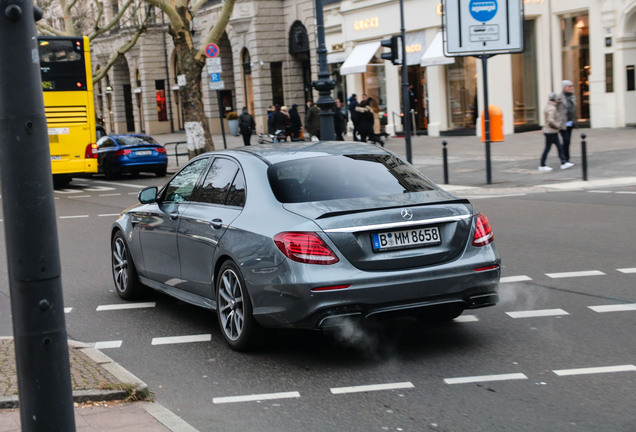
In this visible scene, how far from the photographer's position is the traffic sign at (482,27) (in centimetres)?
1939

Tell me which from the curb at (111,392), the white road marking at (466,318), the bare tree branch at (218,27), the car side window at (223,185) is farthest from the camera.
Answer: the bare tree branch at (218,27)

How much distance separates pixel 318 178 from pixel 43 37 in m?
19.7

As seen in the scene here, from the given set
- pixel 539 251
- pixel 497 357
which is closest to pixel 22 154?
pixel 497 357

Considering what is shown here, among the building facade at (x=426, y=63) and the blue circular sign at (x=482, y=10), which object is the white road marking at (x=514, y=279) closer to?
the blue circular sign at (x=482, y=10)

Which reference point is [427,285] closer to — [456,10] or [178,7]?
[456,10]

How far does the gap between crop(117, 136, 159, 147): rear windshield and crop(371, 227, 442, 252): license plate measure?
871 inches

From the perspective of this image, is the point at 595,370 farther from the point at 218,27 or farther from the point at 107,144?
the point at 107,144

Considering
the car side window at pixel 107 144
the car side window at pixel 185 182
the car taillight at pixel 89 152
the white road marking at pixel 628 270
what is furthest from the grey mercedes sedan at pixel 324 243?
the car side window at pixel 107 144

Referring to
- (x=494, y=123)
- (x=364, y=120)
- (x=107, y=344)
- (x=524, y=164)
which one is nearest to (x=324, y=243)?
(x=107, y=344)

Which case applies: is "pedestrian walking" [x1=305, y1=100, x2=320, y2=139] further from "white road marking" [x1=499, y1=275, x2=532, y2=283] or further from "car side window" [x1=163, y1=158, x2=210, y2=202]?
"car side window" [x1=163, y1=158, x2=210, y2=202]

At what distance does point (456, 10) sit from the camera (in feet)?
63.7

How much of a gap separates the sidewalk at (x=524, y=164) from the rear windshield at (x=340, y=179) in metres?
11.0

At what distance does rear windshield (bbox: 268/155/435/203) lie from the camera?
669 centimetres

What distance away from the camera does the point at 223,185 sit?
288 inches
